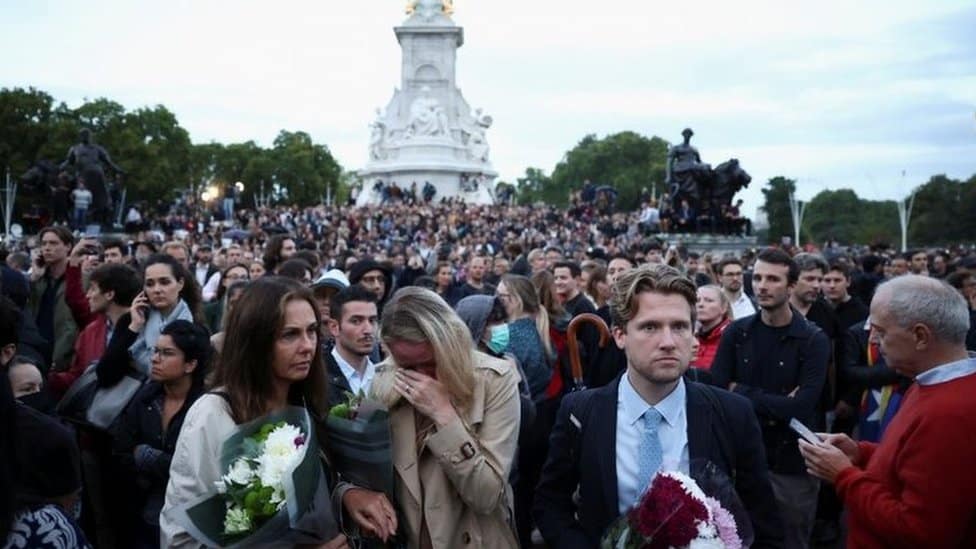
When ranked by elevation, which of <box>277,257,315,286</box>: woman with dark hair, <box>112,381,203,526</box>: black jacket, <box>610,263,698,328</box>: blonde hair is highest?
<box>610,263,698,328</box>: blonde hair

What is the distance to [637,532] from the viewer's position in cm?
282

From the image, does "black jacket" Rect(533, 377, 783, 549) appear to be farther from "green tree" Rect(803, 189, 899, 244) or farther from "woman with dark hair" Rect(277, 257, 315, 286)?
"green tree" Rect(803, 189, 899, 244)

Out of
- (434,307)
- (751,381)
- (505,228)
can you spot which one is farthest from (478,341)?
(505,228)

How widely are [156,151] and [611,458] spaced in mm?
60489

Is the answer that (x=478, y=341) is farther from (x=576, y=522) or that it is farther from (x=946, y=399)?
(x=946, y=399)

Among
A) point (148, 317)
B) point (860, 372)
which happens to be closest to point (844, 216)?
point (860, 372)

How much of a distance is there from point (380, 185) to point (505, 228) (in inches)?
745

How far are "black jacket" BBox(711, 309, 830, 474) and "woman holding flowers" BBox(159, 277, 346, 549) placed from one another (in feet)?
9.61

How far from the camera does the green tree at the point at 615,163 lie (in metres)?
104

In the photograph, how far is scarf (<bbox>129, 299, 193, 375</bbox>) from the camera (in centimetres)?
516

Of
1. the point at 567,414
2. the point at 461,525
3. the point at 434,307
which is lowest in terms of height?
the point at 461,525

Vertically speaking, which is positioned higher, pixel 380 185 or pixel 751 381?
pixel 380 185

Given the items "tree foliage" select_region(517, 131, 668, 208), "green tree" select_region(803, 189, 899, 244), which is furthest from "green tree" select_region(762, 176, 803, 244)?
"tree foliage" select_region(517, 131, 668, 208)

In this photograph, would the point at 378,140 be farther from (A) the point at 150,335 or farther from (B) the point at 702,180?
(A) the point at 150,335
